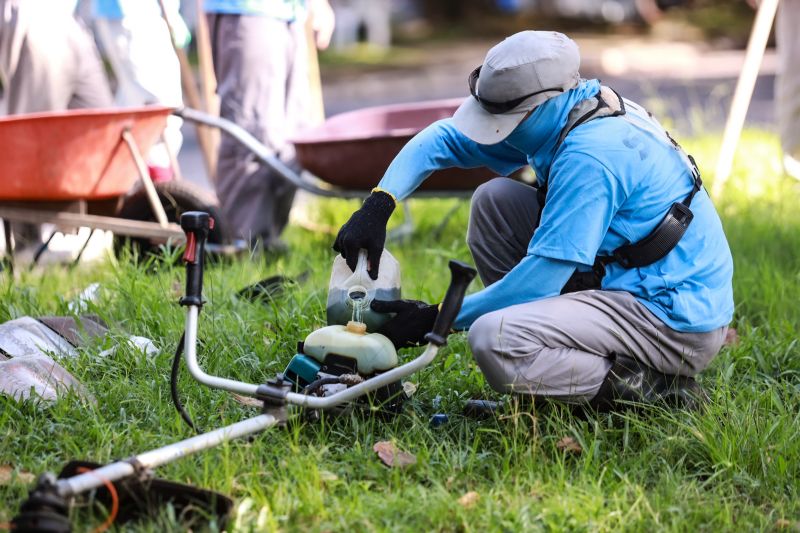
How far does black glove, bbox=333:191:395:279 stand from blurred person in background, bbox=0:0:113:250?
8.81 feet

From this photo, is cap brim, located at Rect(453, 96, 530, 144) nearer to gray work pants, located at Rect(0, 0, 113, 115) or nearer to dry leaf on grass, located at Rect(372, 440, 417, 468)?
dry leaf on grass, located at Rect(372, 440, 417, 468)

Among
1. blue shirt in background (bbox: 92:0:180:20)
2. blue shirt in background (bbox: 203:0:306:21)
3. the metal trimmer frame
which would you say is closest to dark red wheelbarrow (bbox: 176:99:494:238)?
blue shirt in background (bbox: 203:0:306:21)

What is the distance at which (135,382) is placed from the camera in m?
3.39

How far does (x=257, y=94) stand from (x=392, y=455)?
2.75 m

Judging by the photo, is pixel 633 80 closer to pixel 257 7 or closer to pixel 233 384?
pixel 257 7

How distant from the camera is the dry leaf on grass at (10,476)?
9.04 feet

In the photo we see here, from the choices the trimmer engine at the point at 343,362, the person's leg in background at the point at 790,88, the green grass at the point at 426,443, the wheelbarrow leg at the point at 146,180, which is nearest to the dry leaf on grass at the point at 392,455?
the green grass at the point at 426,443

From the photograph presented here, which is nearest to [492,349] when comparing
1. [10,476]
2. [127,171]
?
[10,476]

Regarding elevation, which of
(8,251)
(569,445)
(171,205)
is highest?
(569,445)

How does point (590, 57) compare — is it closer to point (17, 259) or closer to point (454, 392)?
point (17, 259)

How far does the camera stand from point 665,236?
300 cm

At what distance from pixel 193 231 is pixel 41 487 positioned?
75cm

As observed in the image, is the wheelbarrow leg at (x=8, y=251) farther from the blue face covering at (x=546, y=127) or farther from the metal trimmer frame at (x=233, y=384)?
the blue face covering at (x=546, y=127)

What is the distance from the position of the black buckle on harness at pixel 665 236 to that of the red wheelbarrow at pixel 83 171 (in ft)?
7.48
